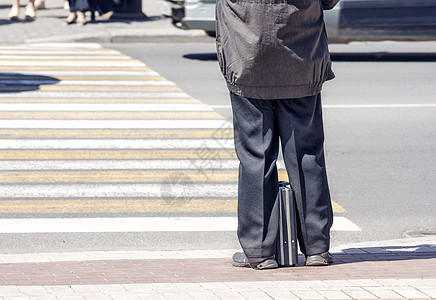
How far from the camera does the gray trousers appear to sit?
423 cm

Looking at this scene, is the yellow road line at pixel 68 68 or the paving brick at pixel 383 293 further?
the yellow road line at pixel 68 68

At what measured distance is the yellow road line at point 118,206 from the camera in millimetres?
6172

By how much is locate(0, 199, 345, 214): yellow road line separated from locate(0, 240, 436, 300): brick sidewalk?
135 centimetres

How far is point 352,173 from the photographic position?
24.2 ft

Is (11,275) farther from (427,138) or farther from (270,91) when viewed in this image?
(427,138)

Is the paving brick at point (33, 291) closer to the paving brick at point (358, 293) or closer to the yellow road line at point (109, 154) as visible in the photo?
the paving brick at point (358, 293)

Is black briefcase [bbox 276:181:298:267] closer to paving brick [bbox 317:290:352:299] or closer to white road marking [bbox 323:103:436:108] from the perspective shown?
paving brick [bbox 317:290:352:299]

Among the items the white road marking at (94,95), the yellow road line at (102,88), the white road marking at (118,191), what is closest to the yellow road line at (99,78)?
the yellow road line at (102,88)

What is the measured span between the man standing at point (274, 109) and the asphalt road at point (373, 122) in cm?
140

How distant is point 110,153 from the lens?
7.84 metres

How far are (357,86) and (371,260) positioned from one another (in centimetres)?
764

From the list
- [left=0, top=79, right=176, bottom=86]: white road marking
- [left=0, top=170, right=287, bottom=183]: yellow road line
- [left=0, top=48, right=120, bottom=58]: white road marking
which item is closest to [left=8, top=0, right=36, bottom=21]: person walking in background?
[left=0, top=48, right=120, bottom=58]: white road marking

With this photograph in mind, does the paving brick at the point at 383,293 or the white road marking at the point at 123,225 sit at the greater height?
the paving brick at the point at 383,293

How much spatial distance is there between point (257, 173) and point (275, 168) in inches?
4.5
